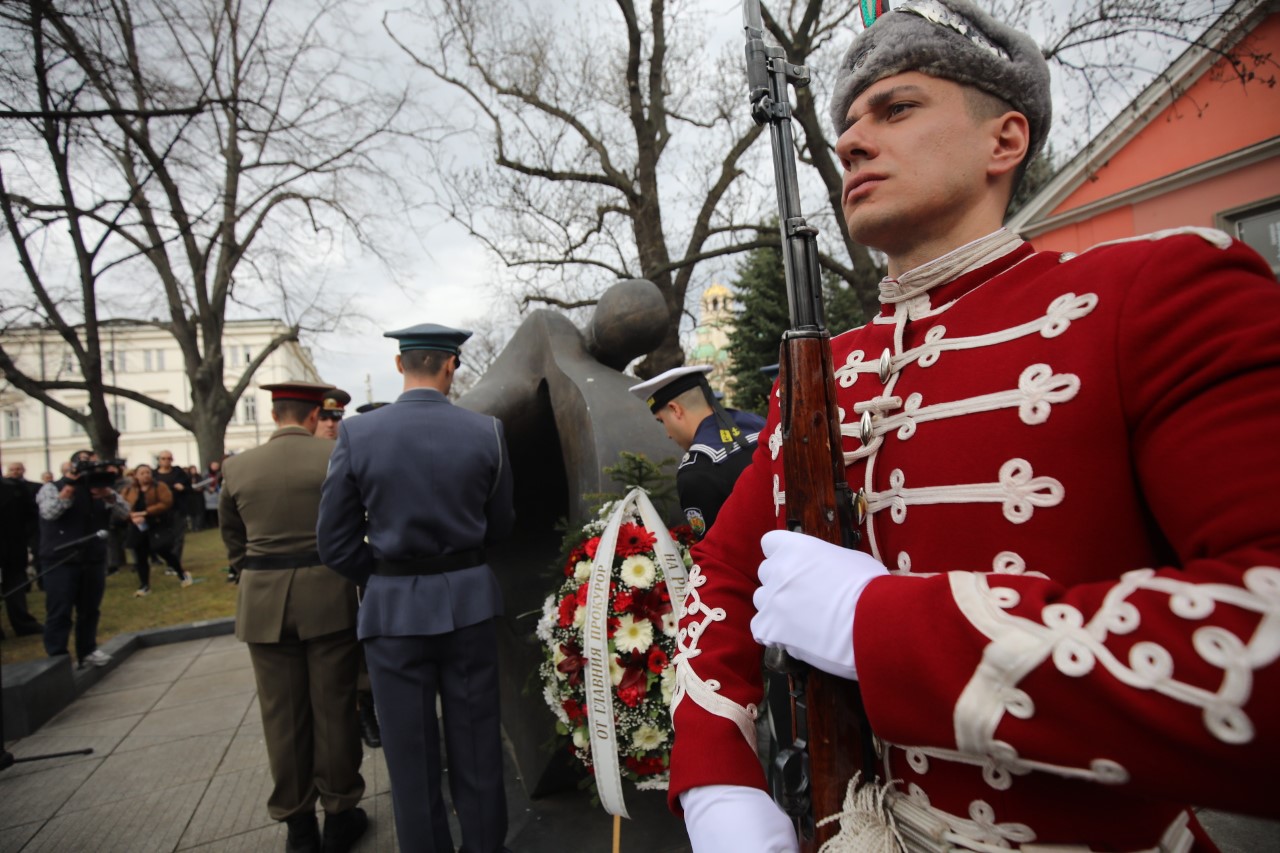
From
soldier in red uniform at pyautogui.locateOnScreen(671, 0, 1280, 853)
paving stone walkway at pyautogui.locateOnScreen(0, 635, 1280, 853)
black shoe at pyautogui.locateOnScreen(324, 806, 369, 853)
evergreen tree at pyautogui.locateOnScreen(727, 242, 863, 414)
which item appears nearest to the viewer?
soldier in red uniform at pyautogui.locateOnScreen(671, 0, 1280, 853)

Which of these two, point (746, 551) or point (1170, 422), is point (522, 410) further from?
point (1170, 422)

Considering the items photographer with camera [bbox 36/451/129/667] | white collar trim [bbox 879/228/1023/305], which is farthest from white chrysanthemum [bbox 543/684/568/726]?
photographer with camera [bbox 36/451/129/667]

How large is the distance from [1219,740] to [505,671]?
434 centimetres

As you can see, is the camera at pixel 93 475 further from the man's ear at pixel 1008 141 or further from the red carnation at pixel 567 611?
the man's ear at pixel 1008 141

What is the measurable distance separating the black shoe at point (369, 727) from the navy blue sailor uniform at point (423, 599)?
2050mm

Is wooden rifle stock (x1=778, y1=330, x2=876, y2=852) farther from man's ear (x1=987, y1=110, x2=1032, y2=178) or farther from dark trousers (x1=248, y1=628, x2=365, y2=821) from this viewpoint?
dark trousers (x1=248, y1=628, x2=365, y2=821)

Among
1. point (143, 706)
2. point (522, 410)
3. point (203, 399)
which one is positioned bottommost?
point (143, 706)

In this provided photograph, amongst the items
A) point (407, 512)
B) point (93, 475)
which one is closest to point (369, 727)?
point (407, 512)

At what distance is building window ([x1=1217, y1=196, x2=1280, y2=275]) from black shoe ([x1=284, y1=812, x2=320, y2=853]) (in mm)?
13053

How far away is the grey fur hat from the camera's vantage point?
4.06 feet

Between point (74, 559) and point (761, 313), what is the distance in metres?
15.9

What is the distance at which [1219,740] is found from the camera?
2.23 feet

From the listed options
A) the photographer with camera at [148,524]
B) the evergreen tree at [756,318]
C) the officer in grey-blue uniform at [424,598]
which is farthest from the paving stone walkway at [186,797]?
the evergreen tree at [756,318]

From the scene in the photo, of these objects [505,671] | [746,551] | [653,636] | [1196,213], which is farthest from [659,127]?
[746,551]
